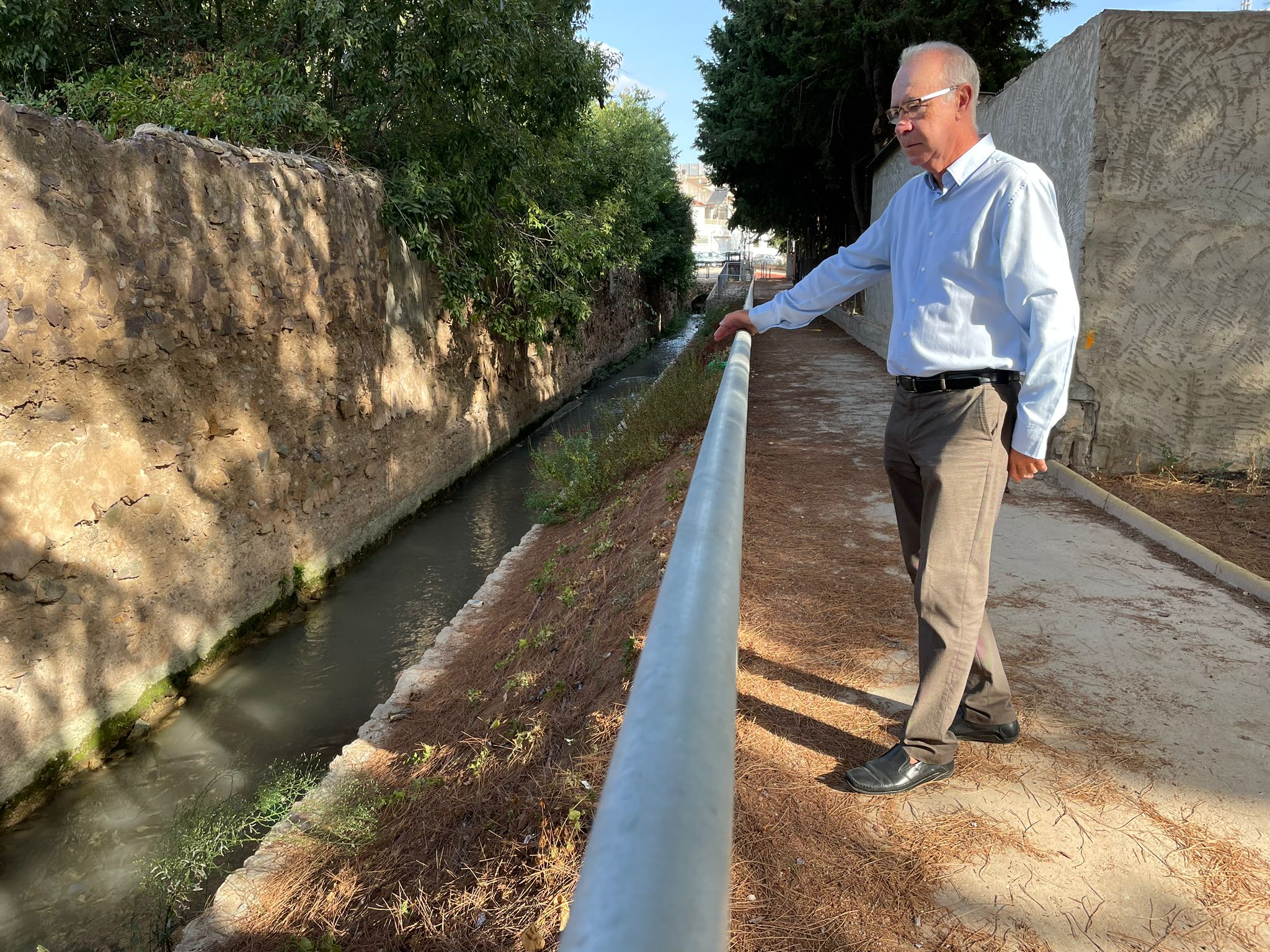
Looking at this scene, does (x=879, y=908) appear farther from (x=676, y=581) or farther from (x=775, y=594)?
(x=775, y=594)

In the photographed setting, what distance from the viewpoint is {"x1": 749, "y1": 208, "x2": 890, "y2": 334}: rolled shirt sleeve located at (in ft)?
9.05

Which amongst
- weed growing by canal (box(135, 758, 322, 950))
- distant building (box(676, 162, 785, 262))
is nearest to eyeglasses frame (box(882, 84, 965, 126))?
weed growing by canal (box(135, 758, 322, 950))

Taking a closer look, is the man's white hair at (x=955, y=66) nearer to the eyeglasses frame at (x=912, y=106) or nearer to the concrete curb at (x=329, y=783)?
the eyeglasses frame at (x=912, y=106)

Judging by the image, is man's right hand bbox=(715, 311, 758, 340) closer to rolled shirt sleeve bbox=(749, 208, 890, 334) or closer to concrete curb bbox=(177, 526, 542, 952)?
rolled shirt sleeve bbox=(749, 208, 890, 334)

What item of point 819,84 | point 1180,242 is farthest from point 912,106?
point 819,84

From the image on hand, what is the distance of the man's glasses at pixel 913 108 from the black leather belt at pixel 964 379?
2.27 ft

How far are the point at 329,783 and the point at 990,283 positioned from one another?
142 inches

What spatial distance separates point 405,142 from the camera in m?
9.84

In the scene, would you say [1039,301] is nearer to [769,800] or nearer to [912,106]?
[912,106]

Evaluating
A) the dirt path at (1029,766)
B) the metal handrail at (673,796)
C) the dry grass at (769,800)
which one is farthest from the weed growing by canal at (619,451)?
the metal handrail at (673,796)

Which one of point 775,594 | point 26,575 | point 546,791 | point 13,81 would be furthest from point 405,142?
point 546,791

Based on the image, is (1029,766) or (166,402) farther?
(166,402)

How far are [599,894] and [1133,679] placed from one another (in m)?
3.03

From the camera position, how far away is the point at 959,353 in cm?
226
